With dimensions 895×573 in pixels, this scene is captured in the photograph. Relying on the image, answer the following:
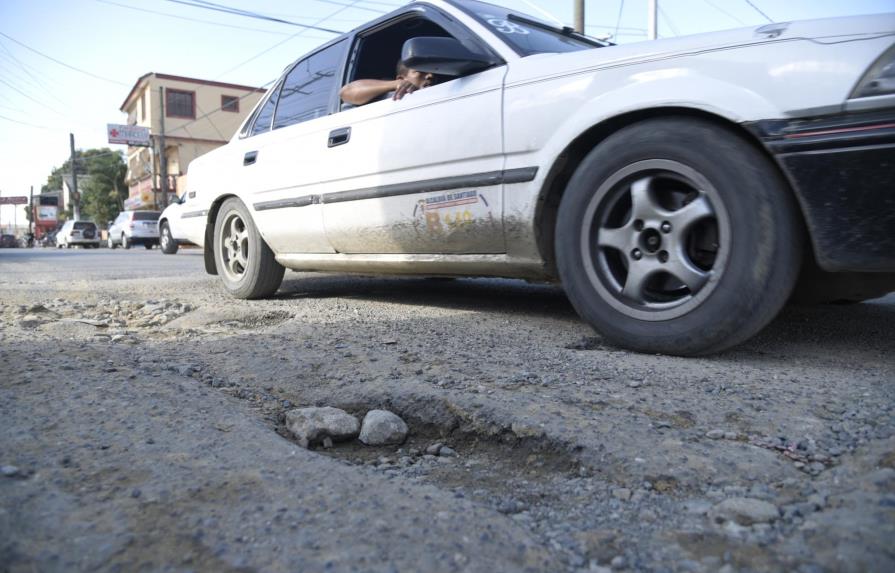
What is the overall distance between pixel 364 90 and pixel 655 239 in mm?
2015

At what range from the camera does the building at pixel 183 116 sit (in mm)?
34438

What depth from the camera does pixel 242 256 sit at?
432 cm

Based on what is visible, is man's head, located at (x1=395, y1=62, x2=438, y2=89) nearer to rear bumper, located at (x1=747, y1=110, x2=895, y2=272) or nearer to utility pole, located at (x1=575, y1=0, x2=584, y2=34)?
rear bumper, located at (x1=747, y1=110, x2=895, y2=272)

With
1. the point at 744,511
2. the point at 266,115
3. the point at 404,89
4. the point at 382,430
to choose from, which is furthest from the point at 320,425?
the point at 266,115

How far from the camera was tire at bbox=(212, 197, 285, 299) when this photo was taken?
4137 millimetres

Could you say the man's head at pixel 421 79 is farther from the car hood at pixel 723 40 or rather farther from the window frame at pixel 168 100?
the window frame at pixel 168 100

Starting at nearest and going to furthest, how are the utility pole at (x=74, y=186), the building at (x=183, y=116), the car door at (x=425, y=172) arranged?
the car door at (x=425, y=172), the building at (x=183, y=116), the utility pole at (x=74, y=186)

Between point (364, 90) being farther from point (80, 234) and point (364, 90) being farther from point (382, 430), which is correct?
point (80, 234)

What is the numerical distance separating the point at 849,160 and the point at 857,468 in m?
1.02

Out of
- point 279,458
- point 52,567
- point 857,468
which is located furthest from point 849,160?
point 52,567

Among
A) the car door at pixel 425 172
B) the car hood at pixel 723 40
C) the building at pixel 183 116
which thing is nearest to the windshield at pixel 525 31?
the car door at pixel 425 172

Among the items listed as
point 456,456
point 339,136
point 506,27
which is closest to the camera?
point 456,456

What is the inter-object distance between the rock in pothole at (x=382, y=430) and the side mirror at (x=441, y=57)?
1.74m

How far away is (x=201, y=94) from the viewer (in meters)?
35.1
